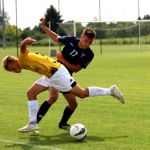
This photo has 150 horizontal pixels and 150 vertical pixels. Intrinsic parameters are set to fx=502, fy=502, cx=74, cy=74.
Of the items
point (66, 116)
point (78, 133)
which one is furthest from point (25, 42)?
point (66, 116)

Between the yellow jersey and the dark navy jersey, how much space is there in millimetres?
807

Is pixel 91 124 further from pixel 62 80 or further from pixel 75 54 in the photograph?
pixel 62 80

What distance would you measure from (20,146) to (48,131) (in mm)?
1485

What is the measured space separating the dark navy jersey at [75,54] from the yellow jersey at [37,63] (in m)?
0.81

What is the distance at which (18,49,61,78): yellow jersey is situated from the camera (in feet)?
30.9

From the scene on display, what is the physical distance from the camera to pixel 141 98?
15.4 meters

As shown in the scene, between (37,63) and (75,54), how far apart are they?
1.12m

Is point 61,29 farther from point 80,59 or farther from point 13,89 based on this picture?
point 80,59

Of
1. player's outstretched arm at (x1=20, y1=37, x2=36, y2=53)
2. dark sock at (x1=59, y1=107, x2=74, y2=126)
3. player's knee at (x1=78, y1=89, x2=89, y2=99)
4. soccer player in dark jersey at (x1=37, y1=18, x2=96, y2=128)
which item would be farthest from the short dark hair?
dark sock at (x1=59, y1=107, x2=74, y2=126)

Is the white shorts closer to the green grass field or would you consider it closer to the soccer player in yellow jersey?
the soccer player in yellow jersey

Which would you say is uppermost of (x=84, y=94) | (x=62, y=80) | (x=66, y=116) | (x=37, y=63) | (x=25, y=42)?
(x=25, y=42)

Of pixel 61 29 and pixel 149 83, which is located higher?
pixel 61 29

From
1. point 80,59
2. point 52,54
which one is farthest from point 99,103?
point 52,54

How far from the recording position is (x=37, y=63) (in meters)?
9.49
